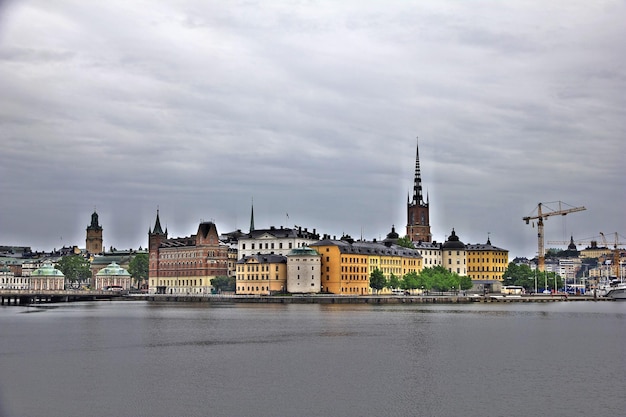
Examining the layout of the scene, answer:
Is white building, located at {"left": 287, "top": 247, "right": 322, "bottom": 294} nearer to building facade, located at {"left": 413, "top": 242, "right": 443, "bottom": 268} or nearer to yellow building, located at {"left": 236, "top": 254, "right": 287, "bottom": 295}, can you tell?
yellow building, located at {"left": 236, "top": 254, "right": 287, "bottom": 295}

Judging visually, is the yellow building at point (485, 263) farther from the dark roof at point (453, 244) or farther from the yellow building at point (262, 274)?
the yellow building at point (262, 274)

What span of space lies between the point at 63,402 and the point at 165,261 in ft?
485

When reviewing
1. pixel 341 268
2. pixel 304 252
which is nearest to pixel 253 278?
pixel 304 252

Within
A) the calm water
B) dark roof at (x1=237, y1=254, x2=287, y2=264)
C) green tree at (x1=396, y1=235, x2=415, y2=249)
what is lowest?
the calm water

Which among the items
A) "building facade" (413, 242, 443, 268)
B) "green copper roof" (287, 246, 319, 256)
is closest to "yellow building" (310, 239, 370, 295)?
"green copper roof" (287, 246, 319, 256)

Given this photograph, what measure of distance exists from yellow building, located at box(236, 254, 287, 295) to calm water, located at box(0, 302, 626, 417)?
76011 millimetres

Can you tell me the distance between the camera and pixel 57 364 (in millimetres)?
46812

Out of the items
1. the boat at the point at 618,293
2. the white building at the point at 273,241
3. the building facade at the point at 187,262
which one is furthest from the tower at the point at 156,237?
the boat at the point at 618,293

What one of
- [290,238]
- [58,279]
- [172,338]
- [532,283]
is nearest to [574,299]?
[532,283]

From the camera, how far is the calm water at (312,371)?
3484cm

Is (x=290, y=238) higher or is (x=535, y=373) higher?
(x=290, y=238)

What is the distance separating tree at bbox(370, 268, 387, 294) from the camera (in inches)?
5827

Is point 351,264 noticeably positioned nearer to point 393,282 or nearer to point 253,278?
point 393,282

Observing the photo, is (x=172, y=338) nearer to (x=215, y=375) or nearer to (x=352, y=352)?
(x=352, y=352)
